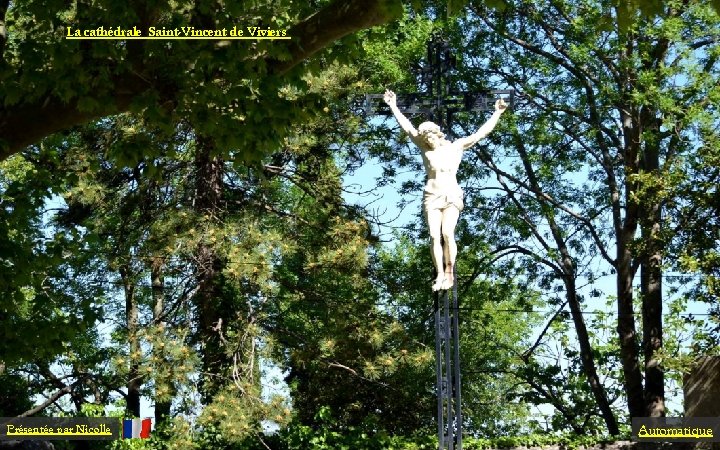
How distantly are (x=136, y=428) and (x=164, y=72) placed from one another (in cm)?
1092

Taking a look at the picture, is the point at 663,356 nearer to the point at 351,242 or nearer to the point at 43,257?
the point at 351,242

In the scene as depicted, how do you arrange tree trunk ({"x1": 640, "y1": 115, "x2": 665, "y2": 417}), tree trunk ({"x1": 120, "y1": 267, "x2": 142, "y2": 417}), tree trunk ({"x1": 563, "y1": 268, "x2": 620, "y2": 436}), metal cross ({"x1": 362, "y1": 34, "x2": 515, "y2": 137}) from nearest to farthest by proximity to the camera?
metal cross ({"x1": 362, "y1": 34, "x2": 515, "y2": 137})
tree trunk ({"x1": 120, "y1": 267, "x2": 142, "y2": 417})
tree trunk ({"x1": 640, "y1": 115, "x2": 665, "y2": 417})
tree trunk ({"x1": 563, "y1": 268, "x2": 620, "y2": 436})

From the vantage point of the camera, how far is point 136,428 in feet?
56.7

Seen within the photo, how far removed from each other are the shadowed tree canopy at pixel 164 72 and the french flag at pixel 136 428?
10.2m

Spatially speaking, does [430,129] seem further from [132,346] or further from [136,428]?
[136,428]

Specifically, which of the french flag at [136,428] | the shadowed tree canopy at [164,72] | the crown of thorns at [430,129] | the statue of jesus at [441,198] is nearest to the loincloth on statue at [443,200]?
the statue of jesus at [441,198]

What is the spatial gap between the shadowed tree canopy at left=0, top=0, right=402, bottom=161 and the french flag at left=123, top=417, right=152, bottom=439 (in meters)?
10.2

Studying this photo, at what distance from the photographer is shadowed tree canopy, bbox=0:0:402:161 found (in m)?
7.21

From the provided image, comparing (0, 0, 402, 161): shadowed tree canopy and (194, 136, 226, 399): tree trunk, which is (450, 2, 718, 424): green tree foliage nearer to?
(194, 136, 226, 399): tree trunk

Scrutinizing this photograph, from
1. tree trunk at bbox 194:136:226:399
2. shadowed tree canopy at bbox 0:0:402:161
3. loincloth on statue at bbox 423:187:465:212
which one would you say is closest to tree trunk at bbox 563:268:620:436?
tree trunk at bbox 194:136:226:399

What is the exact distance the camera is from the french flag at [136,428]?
17.1 m

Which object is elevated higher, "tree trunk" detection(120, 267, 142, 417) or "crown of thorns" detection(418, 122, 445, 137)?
"crown of thorns" detection(418, 122, 445, 137)

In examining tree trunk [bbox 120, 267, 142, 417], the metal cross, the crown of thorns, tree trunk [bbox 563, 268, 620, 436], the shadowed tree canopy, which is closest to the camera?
the shadowed tree canopy

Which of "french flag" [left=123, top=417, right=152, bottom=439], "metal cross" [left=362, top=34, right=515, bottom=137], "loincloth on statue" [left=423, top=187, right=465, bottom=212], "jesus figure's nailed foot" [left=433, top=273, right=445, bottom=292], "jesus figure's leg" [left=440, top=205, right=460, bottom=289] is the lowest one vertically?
"french flag" [left=123, top=417, right=152, bottom=439]
